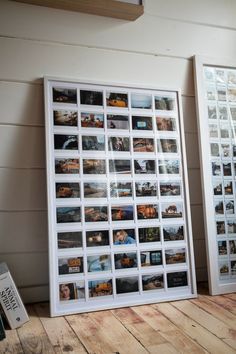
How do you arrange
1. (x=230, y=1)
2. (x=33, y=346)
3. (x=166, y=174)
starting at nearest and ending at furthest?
(x=33, y=346)
(x=166, y=174)
(x=230, y=1)

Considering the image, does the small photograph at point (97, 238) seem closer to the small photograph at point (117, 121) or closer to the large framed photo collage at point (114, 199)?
the large framed photo collage at point (114, 199)

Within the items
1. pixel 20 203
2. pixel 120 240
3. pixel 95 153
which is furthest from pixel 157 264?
pixel 20 203

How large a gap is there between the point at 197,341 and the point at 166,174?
2.83 feet

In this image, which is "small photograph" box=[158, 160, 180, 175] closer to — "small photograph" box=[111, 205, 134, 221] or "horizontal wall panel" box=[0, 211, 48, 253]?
"small photograph" box=[111, 205, 134, 221]

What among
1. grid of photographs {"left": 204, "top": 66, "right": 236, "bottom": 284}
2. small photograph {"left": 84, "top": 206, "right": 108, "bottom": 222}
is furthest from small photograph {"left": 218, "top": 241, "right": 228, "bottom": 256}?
small photograph {"left": 84, "top": 206, "right": 108, "bottom": 222}

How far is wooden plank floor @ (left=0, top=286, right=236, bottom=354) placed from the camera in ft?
3.81

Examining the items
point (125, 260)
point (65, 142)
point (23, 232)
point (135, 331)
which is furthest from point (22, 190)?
point (135, 331)

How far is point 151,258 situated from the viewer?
1693 millimetres

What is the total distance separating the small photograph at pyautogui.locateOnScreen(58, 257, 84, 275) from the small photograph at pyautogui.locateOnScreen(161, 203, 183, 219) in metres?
0.51

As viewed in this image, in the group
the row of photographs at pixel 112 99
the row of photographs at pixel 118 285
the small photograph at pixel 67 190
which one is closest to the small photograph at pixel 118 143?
the row of photographs at pixel 112 99

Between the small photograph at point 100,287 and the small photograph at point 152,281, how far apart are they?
18 centimetres

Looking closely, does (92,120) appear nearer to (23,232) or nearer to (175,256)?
(23,232)

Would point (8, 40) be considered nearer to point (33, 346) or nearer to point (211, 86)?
point (211, 86)

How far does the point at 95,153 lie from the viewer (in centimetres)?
169
